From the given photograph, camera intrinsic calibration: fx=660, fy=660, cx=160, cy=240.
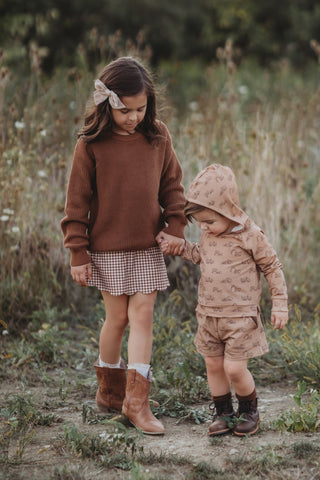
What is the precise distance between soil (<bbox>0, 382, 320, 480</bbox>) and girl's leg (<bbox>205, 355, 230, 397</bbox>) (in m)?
0.20

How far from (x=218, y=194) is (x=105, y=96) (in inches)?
25.7

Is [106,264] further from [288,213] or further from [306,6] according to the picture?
[306,6]

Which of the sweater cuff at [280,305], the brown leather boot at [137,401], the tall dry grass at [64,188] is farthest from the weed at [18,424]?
the tall dry grass at [64,188]

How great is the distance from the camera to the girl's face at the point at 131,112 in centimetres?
283

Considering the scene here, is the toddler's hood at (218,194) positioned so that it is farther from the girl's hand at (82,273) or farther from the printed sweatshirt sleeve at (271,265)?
the girl's hand at (82,273)

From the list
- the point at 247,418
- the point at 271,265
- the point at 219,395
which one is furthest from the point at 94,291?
the point at 271,265

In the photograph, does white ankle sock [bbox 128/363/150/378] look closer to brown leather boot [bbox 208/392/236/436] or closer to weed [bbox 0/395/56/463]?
brown leather boot [bbox 208/392/236/436]

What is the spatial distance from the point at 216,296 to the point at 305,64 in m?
13.0

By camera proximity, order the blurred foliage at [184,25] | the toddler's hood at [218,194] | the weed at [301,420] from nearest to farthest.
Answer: the toddler's hood at [218,194]
the weed at [301,420]
the blurred foliage at [184,25]

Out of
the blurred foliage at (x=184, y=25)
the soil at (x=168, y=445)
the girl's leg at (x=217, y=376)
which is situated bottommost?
the soil at (x=168, y=445)

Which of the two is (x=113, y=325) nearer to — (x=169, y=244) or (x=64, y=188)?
(x=169, y=244)

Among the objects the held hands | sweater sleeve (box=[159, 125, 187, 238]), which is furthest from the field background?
the held hands

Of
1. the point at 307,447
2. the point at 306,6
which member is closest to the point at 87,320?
the point at 307,447

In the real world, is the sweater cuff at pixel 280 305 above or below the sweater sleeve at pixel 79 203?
below
